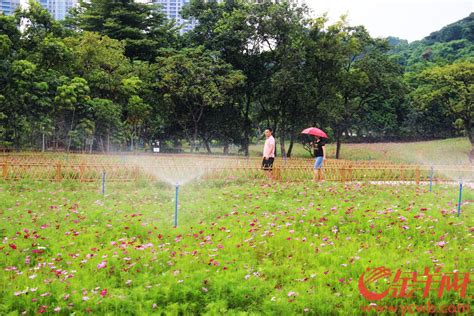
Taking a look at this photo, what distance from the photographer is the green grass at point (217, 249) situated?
200 inches

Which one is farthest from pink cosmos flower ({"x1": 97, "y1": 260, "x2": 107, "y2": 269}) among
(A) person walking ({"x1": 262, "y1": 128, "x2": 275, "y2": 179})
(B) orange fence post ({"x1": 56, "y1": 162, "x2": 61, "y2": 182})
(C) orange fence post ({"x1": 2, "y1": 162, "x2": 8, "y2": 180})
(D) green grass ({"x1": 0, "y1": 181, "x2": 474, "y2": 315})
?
(C) orange fence post ({"x1": 2, "y1": 162, "x2": 8, "y2": 180})

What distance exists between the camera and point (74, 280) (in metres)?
5.43

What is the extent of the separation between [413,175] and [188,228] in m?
12.9

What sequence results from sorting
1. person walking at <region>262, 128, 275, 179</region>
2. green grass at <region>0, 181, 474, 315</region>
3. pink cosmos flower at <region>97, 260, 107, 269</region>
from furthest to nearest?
1. person walking at <region>262, 128, 275, 179</region>
2. pink cosmos flower at <region>97, 260, 107, 269</region>
3. green grass at <region>0, 181, 474, 315</region>

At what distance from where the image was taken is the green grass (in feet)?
16.6

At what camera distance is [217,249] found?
6598mm

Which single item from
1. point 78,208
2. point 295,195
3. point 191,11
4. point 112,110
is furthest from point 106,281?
point 191,11

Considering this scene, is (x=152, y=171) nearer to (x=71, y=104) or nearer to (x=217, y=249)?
(x=217, y=249)

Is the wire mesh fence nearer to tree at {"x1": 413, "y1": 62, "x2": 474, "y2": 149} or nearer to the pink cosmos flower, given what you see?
the pink cosmos flower

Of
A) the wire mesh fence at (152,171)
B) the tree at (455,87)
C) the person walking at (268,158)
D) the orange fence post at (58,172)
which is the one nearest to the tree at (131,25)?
the tree at (455,87)

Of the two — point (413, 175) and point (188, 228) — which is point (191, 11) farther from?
point (188, 228)

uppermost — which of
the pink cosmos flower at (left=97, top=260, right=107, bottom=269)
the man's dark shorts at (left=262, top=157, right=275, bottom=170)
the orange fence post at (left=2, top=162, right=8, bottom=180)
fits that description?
the man's dark shorts at (left=262, top=157, right=275, bottom=170)

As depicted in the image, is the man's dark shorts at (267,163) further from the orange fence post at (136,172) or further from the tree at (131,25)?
the tree at (131,25)

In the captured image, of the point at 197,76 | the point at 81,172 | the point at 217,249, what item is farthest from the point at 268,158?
the point at 197,76
